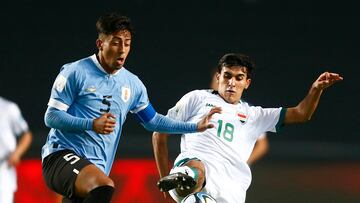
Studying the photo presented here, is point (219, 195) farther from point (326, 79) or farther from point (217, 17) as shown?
point (217, 17)

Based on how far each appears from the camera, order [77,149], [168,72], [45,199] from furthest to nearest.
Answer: [168,72], [45,199], [77,149]

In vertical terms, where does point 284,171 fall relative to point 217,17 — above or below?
below

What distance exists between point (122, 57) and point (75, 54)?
8.65 ft

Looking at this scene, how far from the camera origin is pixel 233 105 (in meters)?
4.61

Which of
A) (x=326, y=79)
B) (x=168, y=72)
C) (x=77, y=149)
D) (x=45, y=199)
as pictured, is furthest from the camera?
(x=168, y=72)

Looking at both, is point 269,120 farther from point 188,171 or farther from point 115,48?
point 115,48

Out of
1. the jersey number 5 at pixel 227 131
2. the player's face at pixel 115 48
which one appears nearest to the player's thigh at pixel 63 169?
the player's face at pixel 115 48

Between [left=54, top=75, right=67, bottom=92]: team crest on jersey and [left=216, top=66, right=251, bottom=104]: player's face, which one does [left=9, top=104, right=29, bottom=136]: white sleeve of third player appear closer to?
[left=216, top=66, right=251, bottom=104]: player's face

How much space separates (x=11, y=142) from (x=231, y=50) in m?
1.88

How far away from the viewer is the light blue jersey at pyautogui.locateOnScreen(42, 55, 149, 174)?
3.52 metres

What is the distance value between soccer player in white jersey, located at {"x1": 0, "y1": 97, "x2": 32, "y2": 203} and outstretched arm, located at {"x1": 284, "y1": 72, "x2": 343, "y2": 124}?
222 cm

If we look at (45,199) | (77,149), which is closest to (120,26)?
(77,149)

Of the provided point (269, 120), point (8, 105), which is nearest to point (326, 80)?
point (269, 120)

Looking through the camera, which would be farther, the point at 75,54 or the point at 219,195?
the point at 75,54
